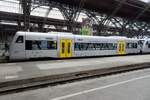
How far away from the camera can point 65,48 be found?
2355 centimetres

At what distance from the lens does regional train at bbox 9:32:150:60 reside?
66.1ft

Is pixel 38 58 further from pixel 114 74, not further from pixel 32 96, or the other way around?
pixel 32 96

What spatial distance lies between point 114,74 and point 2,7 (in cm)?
4029

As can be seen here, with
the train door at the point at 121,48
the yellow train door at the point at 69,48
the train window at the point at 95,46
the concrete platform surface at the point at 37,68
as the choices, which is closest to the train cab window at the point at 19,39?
the concrete platform surface at the point at 37,68

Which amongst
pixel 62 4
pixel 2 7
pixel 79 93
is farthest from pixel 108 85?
pixel 2 7

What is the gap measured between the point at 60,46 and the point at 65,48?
0.81 metres

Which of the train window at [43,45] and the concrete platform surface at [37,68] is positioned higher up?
the train window at [43,45]

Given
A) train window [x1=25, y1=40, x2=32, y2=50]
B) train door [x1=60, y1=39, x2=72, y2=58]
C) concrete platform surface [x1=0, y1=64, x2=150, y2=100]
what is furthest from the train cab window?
concrete platform surface [x1=0, y1=64, x2=150, y2=100]

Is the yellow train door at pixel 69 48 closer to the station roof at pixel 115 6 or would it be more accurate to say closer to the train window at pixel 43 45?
Result: the train window at pixel 43 45

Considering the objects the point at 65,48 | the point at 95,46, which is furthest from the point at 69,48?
the point at 95,46

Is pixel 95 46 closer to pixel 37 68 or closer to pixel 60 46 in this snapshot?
pixel 60 46

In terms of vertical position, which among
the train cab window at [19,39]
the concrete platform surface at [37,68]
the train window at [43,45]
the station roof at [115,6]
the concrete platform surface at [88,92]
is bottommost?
the concrete platform surface at [37,68]

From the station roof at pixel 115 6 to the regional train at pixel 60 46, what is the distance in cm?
1548

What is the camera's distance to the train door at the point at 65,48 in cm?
2316
